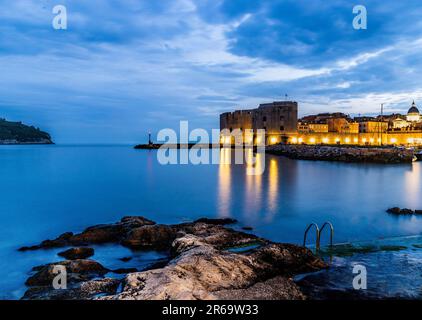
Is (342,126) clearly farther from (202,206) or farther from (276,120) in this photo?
(202,206)

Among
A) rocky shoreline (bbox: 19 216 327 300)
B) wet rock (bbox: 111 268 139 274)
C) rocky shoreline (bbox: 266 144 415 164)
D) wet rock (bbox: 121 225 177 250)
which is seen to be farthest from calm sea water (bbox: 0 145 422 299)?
rocky shoreline (bbox: 266 144 415 164)

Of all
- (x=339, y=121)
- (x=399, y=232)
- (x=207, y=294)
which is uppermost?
(x=339, y=121)

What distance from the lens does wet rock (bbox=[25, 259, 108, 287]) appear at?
259 inches

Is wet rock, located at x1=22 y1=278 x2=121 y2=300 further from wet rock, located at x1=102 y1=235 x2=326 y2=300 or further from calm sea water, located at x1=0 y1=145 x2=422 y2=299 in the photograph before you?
calm sea water, located at x1=0 y1=145 x2=422 y2=299

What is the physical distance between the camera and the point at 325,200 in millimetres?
17875

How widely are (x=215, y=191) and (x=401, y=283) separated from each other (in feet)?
49.9

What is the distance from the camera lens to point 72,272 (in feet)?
22.5

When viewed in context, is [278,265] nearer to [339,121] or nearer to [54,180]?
[54,180]

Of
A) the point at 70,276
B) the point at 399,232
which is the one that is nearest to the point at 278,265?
the point at 70,276

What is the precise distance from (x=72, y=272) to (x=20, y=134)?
187 metres

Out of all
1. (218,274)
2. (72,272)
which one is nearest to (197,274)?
(218,274)

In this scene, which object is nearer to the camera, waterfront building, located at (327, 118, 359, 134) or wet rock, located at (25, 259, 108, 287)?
wet rock, located at (25, 259, 108, 287)

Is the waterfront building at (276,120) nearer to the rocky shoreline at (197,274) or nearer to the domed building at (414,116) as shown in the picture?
the domed building at (414,116)

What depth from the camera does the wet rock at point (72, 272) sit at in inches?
259
